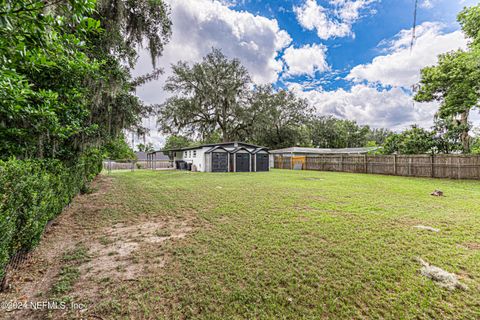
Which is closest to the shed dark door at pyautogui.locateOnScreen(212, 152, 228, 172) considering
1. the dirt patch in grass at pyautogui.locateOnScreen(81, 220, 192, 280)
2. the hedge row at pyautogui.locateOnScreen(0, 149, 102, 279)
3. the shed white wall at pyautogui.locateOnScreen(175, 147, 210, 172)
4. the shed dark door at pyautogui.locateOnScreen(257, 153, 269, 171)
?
the shed white wall at pyautogui.locateOnScreen(175, 147, 210, 172)

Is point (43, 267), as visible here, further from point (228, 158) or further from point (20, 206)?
point (228, 158)

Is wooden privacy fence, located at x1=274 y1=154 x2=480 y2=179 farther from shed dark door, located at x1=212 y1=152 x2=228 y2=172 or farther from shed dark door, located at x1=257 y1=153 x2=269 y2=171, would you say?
shed dark door, located at x1=212 y1=152 x2=228 y2=172

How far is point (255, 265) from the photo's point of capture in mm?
2338

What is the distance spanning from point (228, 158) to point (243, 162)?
1.44 m

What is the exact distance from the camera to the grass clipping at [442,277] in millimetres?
1953

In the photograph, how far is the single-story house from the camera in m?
16.0

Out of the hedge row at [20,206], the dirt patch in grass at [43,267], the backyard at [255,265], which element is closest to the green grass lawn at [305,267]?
the backyard at [255,265]

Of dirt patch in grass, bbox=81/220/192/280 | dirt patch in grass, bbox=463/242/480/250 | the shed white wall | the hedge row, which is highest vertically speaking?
the shed white wall

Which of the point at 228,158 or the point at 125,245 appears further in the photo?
the point at 228,158

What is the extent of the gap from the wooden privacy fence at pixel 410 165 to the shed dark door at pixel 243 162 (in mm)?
6662

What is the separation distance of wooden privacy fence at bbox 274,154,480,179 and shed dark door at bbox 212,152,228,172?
8698mm

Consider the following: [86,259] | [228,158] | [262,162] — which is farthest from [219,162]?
[86,259]

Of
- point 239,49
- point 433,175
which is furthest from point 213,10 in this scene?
point 433,175

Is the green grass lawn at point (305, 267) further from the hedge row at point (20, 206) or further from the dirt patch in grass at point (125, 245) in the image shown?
the hedge row at point (20, 206)
